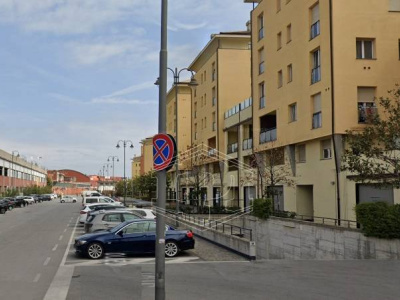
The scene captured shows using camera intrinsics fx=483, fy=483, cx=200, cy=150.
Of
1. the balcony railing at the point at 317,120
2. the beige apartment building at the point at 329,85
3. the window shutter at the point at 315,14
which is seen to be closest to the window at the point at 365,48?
the beige apartment building at the point at 329,85

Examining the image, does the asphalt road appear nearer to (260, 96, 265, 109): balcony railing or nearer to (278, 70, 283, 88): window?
(278, 70, 283, 88): window

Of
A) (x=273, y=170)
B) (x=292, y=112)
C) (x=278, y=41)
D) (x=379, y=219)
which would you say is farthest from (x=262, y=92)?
(x=379, y=219)

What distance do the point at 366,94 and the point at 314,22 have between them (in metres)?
5.35

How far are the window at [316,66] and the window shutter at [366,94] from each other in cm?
241

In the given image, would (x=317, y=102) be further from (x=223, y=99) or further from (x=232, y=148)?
(x=223, y=99)

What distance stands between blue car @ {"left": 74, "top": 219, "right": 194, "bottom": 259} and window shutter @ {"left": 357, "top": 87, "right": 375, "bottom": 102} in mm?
13436

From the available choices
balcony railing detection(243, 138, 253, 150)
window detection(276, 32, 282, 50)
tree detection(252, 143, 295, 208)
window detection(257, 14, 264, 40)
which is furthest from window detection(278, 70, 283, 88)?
balcony railing detection(243, 138, 253, 150)

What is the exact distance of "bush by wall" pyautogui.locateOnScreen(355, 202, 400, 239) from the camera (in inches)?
597

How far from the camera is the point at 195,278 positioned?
1238 cm

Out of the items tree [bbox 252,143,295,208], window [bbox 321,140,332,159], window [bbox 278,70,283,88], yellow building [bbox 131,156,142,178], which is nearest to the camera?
window [bbox 321,140,332,159]

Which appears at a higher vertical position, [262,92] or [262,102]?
[262,92]

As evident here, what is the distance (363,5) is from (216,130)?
25194 mm

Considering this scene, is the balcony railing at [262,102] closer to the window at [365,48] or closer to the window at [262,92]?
the window at [262,92]

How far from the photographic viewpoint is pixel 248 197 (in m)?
41.4
